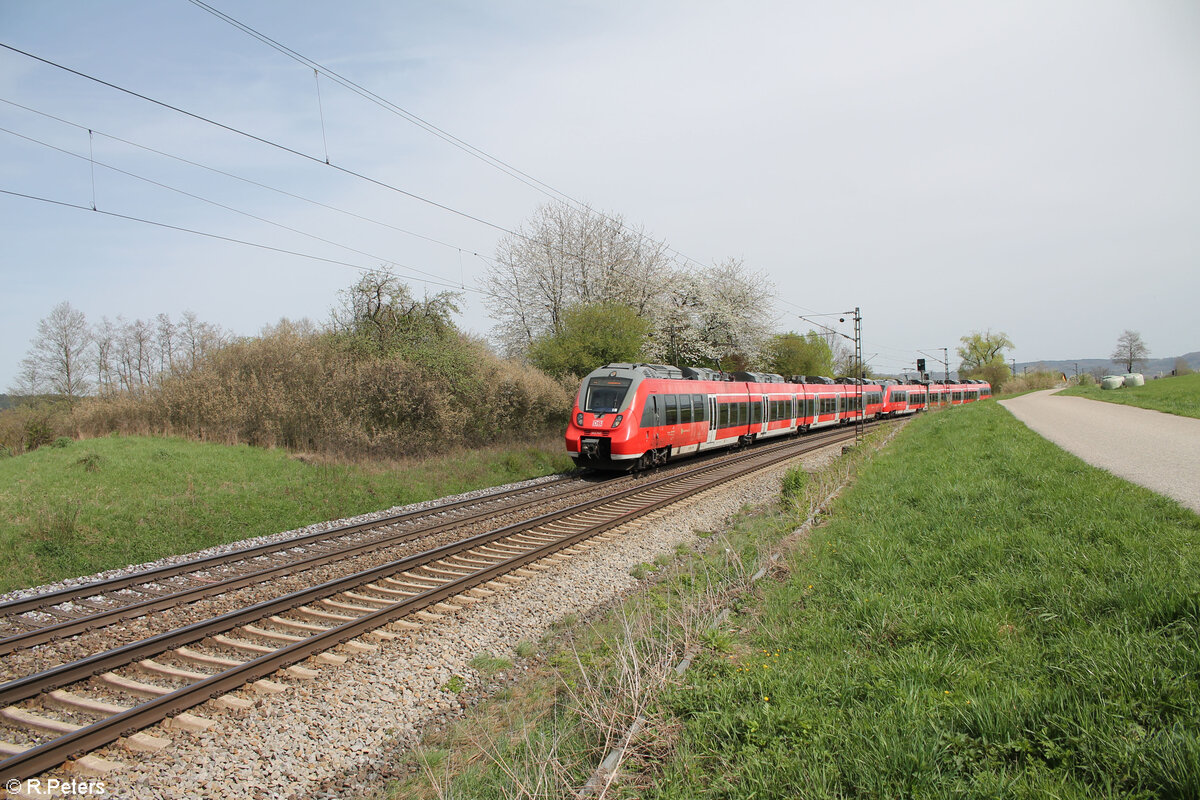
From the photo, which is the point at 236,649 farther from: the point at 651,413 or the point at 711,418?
the point at 711,418

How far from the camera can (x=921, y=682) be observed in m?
3.84

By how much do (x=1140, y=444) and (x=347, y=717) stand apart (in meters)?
14.4

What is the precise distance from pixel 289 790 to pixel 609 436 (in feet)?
39.5

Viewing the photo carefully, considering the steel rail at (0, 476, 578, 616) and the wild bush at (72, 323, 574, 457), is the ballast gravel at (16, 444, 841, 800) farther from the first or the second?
the wild bush at (72, 323, 574, 457)

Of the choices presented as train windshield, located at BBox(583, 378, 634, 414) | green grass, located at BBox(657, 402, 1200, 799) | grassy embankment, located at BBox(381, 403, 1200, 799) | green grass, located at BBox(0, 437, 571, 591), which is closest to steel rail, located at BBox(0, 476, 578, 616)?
green grass, located at BBox(0, 437, 571, 591)

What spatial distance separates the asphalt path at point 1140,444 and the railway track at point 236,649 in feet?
25.4

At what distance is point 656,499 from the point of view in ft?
43.8

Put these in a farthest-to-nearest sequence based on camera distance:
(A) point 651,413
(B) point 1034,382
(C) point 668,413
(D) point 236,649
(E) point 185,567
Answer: (B) point 1034,382 < (C) point 668,413 < (A) point 651,413 < (E) point 185,567 < (D) point 236,649

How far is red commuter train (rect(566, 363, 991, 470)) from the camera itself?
1591 centimetres

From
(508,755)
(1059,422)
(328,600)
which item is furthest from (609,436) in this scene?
(1059,422)

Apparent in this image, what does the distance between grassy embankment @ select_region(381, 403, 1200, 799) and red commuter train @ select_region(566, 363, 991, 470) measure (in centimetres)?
895

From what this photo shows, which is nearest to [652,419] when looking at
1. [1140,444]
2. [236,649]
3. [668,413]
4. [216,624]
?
[668,413]

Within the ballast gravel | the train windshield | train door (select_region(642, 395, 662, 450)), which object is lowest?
the ballast gravel

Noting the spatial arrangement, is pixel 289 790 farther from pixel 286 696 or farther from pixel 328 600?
pixel 328 600
